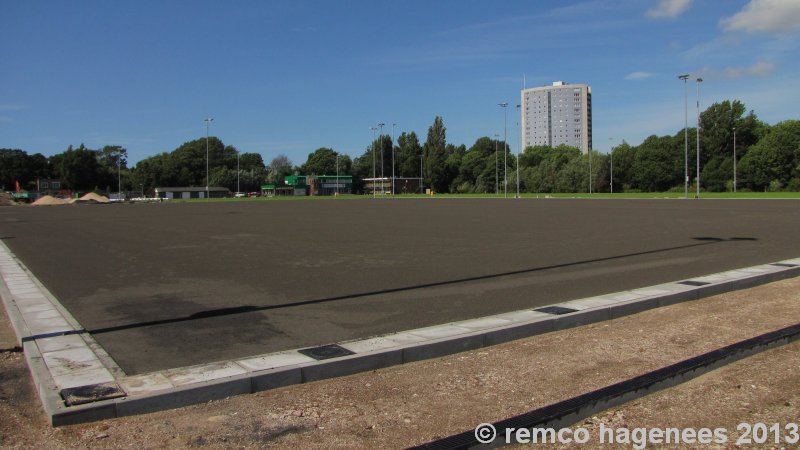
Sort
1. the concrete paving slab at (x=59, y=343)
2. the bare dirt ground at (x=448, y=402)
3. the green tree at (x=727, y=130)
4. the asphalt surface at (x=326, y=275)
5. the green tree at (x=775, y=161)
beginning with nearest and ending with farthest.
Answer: the bare dirt ground at (x=448, y=402)
the concrete paving slab at (x=59, y=343)
the asphalt surface at (x=326, y=275)
the green tree at (x=775, y=161)
the green tree at (x=727, y=130)

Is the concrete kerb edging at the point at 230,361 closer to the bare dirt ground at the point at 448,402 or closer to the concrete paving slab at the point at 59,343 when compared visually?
the concrete paving slab at the point at 59,343

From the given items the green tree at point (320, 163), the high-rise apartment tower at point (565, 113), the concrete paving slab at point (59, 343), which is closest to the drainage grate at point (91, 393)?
the concrete paving slab at point (59, 343)

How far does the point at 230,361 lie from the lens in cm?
577

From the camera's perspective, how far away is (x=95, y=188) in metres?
144

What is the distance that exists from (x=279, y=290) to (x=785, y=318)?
7.44 metres

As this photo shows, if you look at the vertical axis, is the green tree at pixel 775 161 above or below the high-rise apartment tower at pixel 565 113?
below

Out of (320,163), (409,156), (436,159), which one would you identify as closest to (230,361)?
(436,159)

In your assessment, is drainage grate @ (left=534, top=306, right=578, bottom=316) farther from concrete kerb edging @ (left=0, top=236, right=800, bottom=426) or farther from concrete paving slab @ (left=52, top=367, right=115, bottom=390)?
concrete paving slab @ (left=52, top=367, right=115, bottom=390)

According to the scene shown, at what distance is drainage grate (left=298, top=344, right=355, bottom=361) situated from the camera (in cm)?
584

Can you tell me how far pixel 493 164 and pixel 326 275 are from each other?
392 ft

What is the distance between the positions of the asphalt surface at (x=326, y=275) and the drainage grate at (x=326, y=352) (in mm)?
360

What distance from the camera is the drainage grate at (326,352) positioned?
230 inches

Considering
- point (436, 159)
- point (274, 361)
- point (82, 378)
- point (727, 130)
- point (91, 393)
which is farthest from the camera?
point (436, 159)

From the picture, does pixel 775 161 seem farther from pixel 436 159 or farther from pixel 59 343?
pixel 59 343
